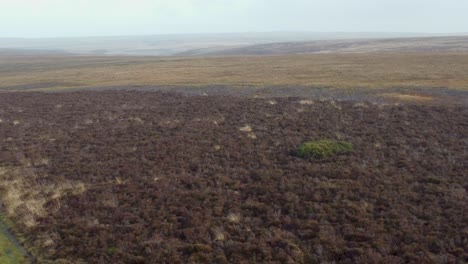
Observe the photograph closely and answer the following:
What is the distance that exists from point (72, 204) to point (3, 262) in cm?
465

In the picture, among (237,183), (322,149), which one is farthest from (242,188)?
(322,149)

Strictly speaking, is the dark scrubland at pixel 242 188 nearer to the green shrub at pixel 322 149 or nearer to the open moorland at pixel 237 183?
the open moorland at pixel 237 183

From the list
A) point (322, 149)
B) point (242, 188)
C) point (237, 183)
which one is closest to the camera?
point (242, 188)

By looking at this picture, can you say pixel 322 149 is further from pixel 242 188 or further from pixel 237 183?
pixel 242 188

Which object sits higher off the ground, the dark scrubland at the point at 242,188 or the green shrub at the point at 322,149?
the green shrub at the point at 322,149

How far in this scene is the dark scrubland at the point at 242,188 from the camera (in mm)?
13953

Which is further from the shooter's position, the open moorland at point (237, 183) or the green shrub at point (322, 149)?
the green shrub at point (322, 149)

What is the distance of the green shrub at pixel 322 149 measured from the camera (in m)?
23.5

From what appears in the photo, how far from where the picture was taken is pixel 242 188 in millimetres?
19188

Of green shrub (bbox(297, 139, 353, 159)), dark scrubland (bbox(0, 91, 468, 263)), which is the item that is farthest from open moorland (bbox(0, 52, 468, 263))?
green shrub (bbox(297, 139, 353, 159))

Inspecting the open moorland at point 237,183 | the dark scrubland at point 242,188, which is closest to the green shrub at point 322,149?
the open moorland at point 237,183

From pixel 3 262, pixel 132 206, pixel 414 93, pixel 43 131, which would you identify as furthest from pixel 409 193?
pixel 414 93

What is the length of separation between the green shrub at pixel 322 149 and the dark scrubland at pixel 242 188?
0.61 m

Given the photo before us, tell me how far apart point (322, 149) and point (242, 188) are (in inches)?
266
